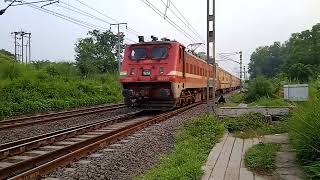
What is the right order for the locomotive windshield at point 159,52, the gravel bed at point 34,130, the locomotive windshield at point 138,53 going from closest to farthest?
the gravel bed at point 34,130
the locomotive windshield at point 159,52
the locomotive windshield at point 138,53

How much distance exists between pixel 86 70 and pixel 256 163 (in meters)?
35.6

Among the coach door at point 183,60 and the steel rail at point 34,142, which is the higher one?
the coach door at point 183,60

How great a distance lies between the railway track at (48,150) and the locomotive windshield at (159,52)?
506 cm

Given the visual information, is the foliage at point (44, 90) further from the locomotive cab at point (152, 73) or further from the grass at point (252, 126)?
the grass at point (252, 126)

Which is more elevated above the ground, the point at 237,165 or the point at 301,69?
the point at 301,69

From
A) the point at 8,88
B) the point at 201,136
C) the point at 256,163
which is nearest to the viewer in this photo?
the point at 256,163

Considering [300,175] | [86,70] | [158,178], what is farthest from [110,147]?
[86,70]

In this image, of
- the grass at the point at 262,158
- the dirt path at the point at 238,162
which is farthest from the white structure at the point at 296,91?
the grass at the point at 262,158

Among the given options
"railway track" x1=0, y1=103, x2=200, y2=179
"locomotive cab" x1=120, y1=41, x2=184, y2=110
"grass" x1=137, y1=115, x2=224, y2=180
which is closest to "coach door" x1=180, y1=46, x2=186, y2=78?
"locomotive cab" x1=120, y1=41, x2=184, y2=110

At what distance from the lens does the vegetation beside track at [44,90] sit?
2166 centimetres

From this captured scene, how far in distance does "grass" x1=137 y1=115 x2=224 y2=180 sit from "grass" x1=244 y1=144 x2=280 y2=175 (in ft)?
2.56

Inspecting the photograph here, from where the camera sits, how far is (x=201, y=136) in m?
10.1

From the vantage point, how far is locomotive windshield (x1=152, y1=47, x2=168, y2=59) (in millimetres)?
18547

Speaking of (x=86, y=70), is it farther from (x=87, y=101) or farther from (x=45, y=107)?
(x=45, y=107)
